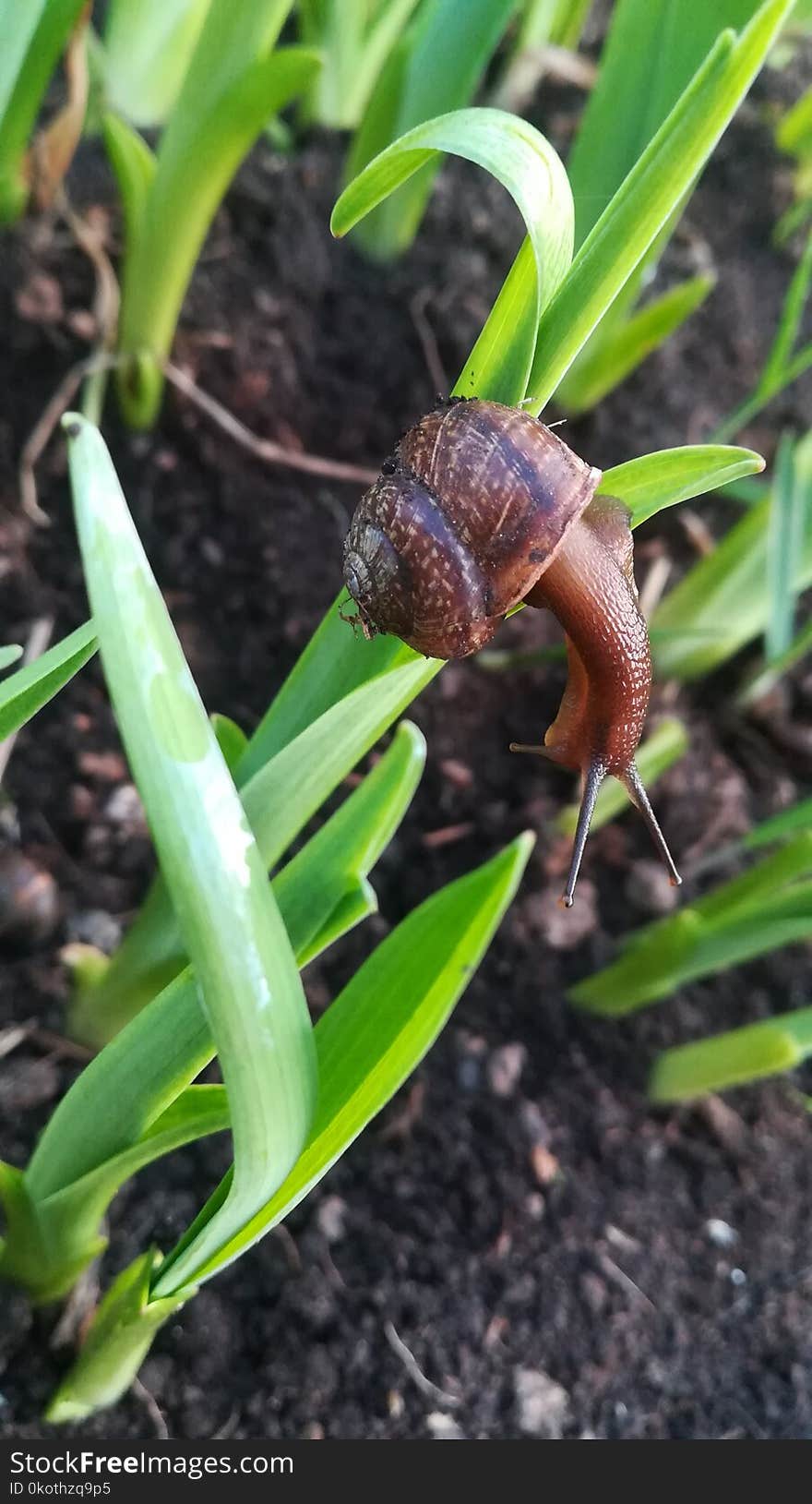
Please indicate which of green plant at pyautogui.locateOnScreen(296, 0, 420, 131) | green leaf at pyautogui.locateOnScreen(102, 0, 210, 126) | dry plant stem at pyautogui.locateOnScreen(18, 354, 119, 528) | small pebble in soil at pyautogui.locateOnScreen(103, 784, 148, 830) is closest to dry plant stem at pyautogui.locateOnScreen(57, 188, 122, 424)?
dry plant stem at pyautogui.locateOnScreen(18, 354, 119, 528)

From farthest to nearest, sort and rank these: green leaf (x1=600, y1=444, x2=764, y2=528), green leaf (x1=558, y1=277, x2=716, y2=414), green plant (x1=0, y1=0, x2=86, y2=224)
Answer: green leaf (x1=558, y1=277, x2=716, y2=414), green plant (x1=0, y1=0, x2=86, y2=224), green leaf (x1=600, y1=444, x2=764, y2=528)

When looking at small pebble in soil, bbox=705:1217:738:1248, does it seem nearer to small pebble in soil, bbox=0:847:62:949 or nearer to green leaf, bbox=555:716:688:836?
green leaf, bbox=555:716:688:836

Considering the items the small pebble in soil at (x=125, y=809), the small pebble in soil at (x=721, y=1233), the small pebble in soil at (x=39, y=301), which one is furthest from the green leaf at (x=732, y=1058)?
the small pebble in soil at (x=39, y=301)

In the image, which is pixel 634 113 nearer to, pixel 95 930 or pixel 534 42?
pixel 534 42

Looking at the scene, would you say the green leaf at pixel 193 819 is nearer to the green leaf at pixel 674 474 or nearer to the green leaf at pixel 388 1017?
the green leaf at pixel 388 1017

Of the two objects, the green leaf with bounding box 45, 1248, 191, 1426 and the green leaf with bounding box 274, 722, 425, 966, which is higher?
the green leaf with bounding box 274, 722, 425, 966

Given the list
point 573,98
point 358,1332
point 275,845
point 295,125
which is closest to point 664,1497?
point 358,1332

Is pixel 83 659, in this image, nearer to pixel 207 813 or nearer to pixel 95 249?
pixel 207 813
